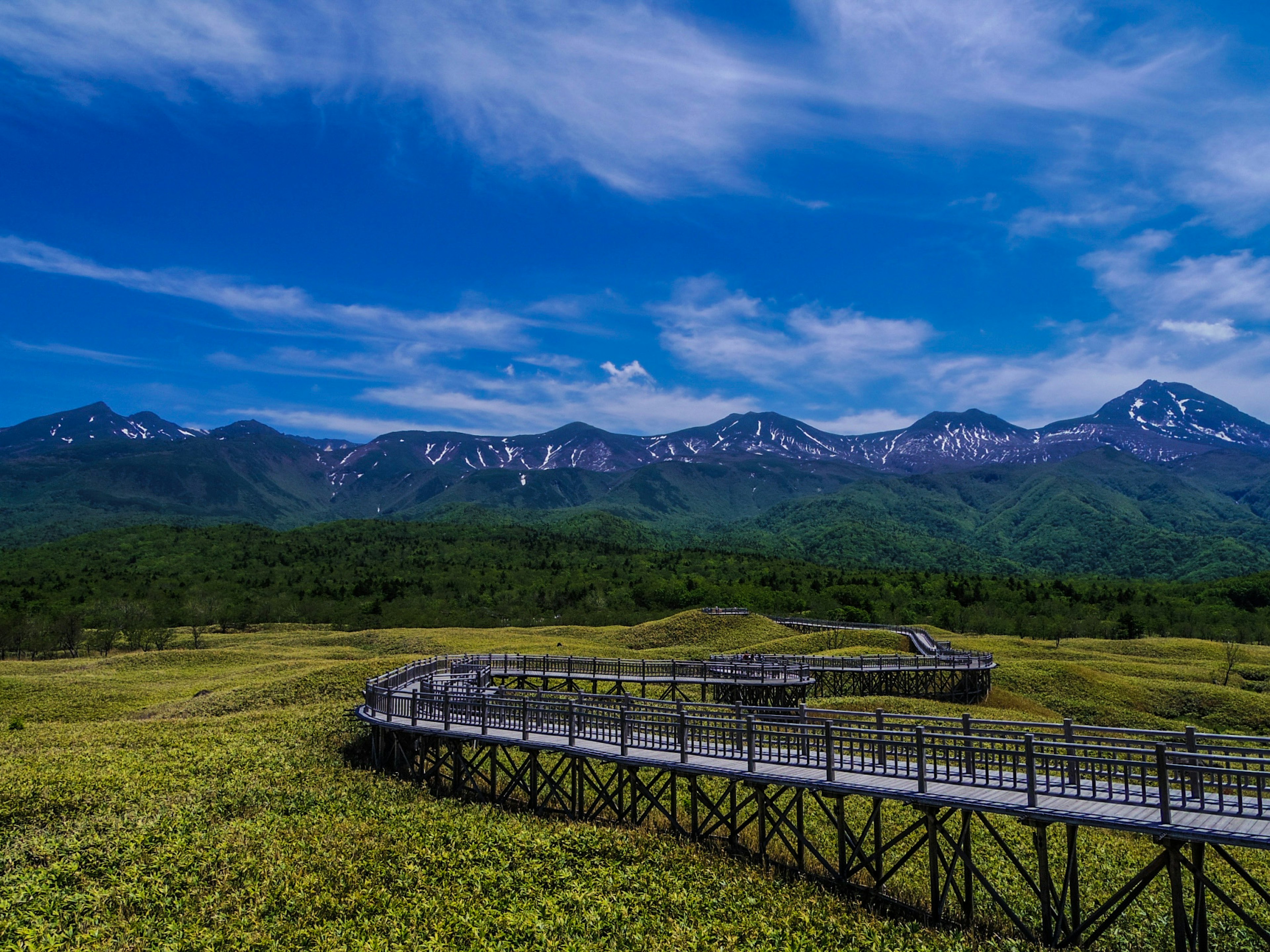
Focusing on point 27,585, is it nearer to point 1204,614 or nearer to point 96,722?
point 96,722

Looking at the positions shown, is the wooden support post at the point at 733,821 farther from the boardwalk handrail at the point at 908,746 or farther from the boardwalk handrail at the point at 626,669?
the boardwalk handrail at the point at 626,669

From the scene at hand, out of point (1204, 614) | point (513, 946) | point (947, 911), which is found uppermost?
point (513, 946)

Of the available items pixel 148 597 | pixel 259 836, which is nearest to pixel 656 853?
pixel 259 836

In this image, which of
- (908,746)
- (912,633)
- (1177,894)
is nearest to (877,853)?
(908,746)

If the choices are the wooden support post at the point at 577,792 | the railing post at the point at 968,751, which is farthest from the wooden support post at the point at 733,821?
the railing post at the point at 968,751

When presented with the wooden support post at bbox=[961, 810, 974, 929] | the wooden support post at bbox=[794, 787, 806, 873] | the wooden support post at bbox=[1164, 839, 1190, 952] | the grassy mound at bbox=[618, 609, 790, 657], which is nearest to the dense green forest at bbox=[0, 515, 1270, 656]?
the grassy mound at bbox=[618, 609, 790, 657]

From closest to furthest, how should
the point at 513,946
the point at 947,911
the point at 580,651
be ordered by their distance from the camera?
the point at 513,946 → the point at 947,911 → the point at 580,651

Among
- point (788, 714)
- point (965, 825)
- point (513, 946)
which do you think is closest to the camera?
point (513, 946)
